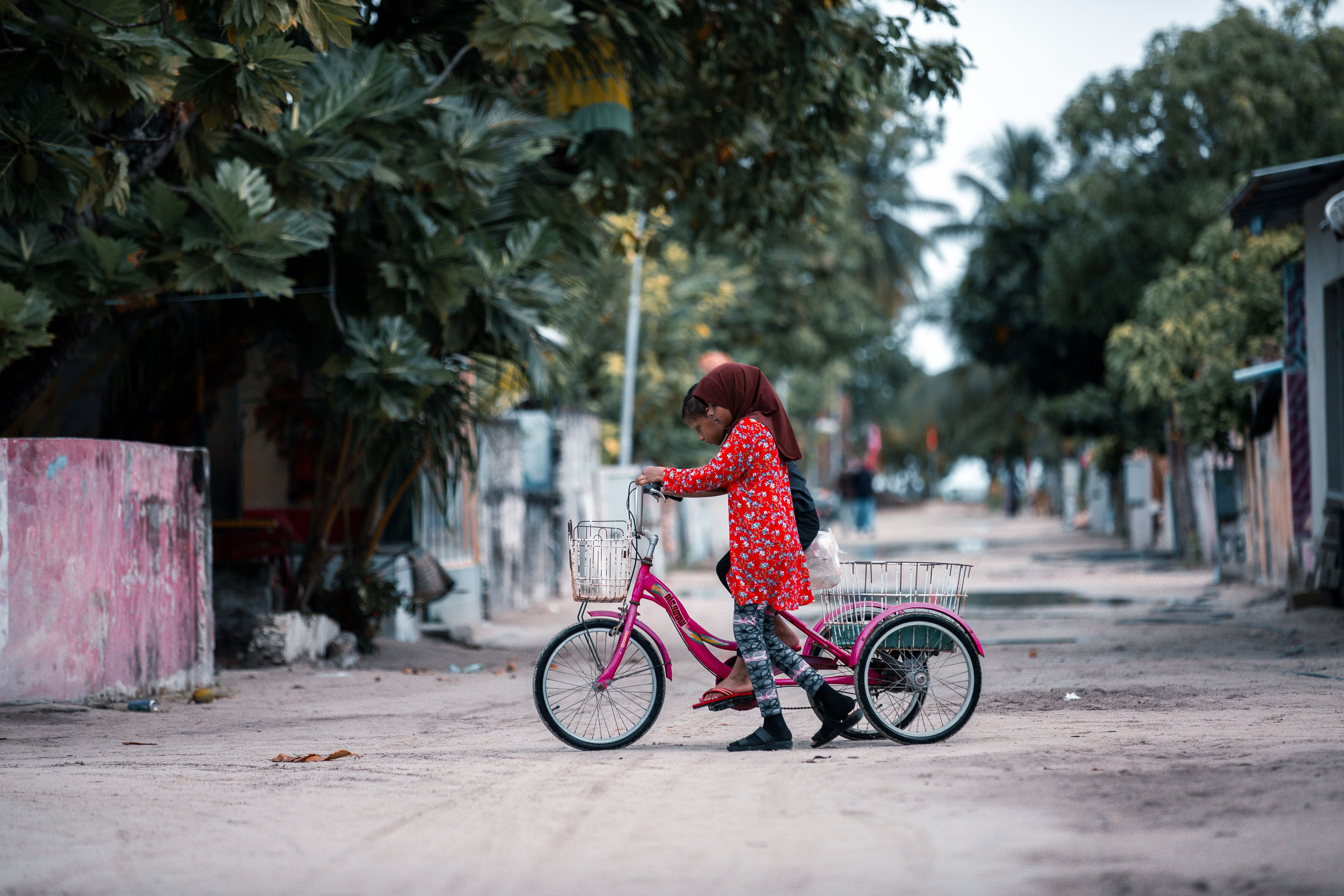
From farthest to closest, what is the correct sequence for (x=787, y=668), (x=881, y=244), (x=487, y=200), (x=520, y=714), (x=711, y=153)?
(x=881, y=244)
(x=711, y=153)
(x=487, y=200)
(x=520, y=714)
(x=787, y=668)

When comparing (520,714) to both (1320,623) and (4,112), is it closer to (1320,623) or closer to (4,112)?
(4,112)

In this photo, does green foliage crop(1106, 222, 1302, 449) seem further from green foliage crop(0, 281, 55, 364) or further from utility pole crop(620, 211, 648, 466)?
green foliage crop(0, 281, 55, 364)

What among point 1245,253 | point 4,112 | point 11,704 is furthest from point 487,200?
point 1245,253

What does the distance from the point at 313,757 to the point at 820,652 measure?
2295mm

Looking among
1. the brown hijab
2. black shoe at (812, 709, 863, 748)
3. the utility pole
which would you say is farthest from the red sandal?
the utility pole

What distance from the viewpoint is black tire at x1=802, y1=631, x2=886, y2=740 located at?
5941 millimetres

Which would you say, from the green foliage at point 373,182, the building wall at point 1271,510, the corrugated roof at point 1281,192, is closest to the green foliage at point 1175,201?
the building wall at point 1271,510

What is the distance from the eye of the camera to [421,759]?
236 inches

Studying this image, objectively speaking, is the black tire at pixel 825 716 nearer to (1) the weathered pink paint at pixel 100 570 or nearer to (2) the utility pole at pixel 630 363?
(1) the weathered pink paint at pixel 100 570

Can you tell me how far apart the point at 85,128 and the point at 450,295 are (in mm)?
2548

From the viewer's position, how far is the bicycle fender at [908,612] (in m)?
5.92

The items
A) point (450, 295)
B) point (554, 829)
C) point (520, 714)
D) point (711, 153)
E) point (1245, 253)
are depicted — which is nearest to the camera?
point (554, 829)

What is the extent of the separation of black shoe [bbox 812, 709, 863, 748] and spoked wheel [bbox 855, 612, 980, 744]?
0.23 ft

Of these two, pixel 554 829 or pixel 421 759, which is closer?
pixel 554 829
